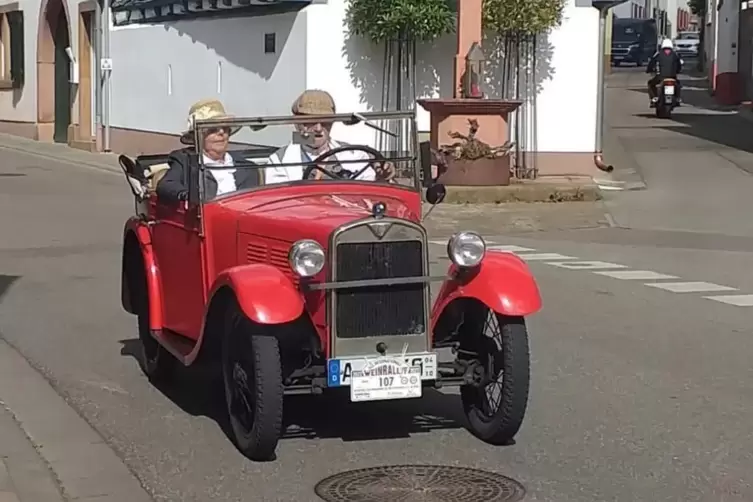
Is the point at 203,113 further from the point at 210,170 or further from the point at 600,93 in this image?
the point at 600,93

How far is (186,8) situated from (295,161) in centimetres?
1806

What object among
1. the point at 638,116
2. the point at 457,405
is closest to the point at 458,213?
the point at 457,405

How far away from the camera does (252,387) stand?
646 cm

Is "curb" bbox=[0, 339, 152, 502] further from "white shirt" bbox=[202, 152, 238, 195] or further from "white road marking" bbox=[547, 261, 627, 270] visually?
"white road marking" bbox=[547, 261, 627, 270]

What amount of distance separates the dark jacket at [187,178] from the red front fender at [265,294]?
0.81 metres

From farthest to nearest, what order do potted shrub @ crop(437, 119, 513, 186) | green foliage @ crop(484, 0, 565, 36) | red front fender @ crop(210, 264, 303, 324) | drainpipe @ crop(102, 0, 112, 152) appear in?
1. drainpipe @ crop(102, 0, 112, 152)
2. green foliage @ crop(484, 0, 565, 36)
3. potted shrub @ crop(437, 119, 513, 186)
4. red front fender @ crop(210, 264, 303, 324)

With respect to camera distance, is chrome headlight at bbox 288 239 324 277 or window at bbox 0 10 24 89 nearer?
chrome headlight at bbox 288 239 324 277

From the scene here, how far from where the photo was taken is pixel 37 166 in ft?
87.1

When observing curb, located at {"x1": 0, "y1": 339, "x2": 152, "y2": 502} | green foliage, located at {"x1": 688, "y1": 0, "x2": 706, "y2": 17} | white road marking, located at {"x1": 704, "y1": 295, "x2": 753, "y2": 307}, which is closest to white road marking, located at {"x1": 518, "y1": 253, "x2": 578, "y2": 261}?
white road marking, located at {"x1": 704, "y1": 295, "x2": 753, "y2": 307}

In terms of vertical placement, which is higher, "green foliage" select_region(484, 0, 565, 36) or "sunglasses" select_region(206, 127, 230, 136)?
"green foliage" select_region(484, 0, 565, 36)

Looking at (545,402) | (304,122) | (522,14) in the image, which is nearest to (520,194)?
(522,14)

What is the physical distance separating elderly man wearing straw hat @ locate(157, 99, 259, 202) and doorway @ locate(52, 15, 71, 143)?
26.3 metres

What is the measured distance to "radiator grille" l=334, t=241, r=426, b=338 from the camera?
6406mm

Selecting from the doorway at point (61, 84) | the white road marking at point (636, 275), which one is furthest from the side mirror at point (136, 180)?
the doorway at point (61, 84)
